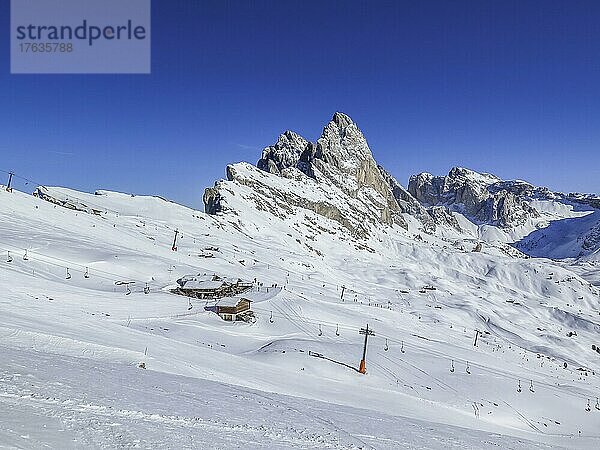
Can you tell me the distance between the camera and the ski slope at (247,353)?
8.05 m

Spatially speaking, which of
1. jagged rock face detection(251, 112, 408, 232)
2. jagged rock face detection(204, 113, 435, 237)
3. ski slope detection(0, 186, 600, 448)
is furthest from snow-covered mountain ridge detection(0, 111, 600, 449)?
jagged rock face detection(251, 112, 408, 232)

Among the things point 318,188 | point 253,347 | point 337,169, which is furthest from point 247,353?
point 337,169

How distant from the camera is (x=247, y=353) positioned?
2509cm

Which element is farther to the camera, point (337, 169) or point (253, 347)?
point (337, 169)

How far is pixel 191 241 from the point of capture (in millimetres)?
66438

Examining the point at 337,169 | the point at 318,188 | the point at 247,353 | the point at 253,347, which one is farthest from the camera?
the point at 337,169

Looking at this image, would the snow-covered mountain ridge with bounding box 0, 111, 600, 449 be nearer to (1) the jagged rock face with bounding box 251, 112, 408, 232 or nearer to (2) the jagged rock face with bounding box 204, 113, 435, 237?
(2) the jagged rock face with bounding box 204, 113, 435, 237

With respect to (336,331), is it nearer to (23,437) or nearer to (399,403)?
(399,403)

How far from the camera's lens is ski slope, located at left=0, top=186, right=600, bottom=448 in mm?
8055

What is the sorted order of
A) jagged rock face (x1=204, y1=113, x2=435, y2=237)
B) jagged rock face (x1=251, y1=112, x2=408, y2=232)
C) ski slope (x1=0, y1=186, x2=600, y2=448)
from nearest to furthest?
ski slope (x1=0, y1=186, x2=600, y2=448) → jagged rock face (x1=204, y1=113, x2=435, y2=237) → jagged rock face (x1=251, y1=112, x2=408, y2=232)

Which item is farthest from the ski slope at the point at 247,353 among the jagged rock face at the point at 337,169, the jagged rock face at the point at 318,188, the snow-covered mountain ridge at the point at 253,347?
the jagged rock face at the point at 337,169

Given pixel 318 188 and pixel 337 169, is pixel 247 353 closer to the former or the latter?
pixel 318 188

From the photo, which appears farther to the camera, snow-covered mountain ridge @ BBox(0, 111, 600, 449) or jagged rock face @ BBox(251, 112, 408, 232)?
jagged rock face @ BBox(251, 112, 408, 232)

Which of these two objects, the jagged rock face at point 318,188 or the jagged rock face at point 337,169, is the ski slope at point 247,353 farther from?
the jagged rock face at point 337,169
